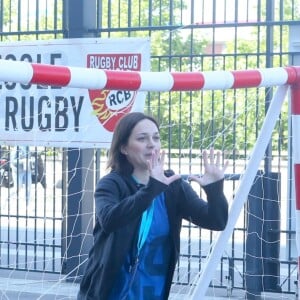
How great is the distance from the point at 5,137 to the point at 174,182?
4.17m

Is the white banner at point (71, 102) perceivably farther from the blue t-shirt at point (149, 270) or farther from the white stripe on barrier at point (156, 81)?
the blue t-shirt at point (149, 270)

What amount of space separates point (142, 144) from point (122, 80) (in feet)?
1.11

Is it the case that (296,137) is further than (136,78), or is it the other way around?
(296,137)

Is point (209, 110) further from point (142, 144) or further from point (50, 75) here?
point (50, 75)

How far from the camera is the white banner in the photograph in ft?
25.0

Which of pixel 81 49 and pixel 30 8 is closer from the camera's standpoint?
pixel 81 49

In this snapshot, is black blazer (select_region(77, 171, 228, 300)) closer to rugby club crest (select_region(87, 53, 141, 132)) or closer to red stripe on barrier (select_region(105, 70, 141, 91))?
red stripe on barrier (select_region(105, 70, 141, 91))

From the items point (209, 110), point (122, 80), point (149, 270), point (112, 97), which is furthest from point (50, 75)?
point (209, 110)

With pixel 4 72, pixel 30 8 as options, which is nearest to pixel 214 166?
pixel 4 72

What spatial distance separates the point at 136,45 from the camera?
25.0ft

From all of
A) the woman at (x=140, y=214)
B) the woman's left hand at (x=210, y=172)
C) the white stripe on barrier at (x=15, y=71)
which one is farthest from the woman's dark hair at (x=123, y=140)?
the white stripe on barrier at (x=15, y=71)

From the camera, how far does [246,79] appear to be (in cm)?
459

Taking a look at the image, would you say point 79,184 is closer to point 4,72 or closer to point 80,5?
point 80,5

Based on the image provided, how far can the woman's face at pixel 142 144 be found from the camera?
3.86 m
